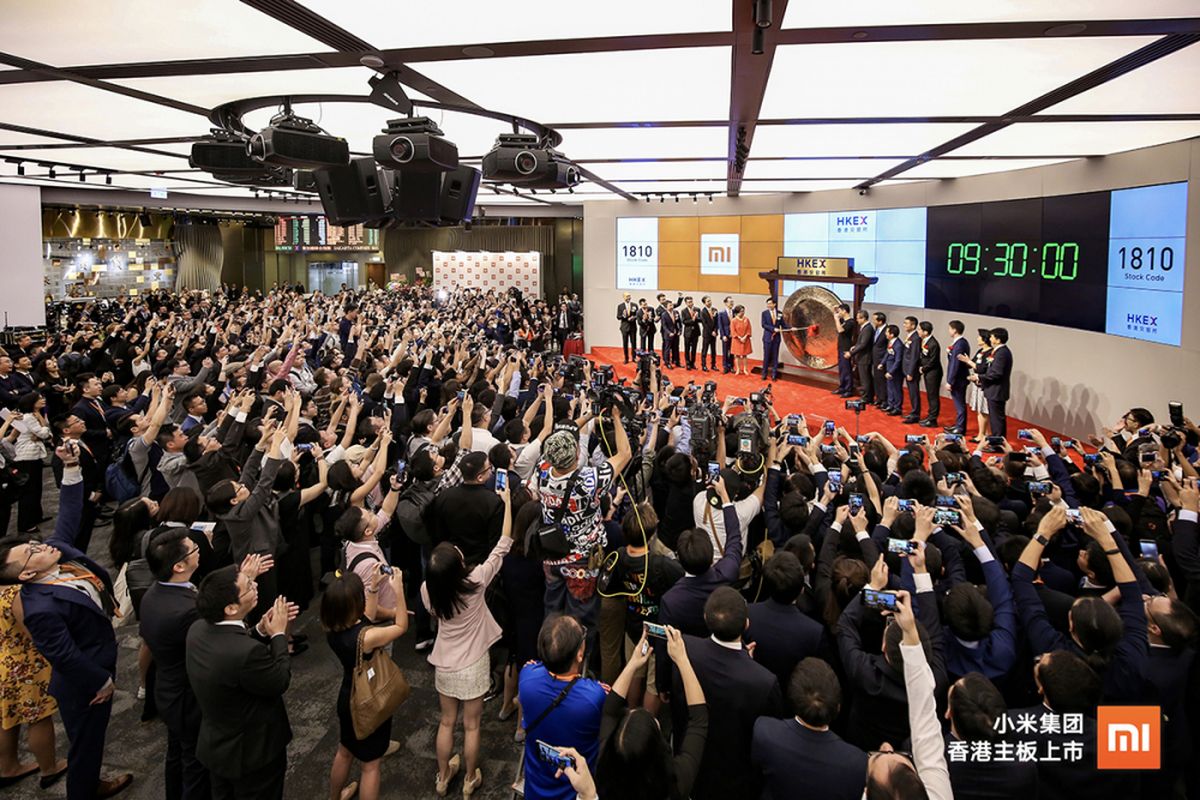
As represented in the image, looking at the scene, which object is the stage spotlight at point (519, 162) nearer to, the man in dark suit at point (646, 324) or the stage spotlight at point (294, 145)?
the stage spotlight at point (294, 145)

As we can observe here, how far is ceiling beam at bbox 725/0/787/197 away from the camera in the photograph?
3.33 m

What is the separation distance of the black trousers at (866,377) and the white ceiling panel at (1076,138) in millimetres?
3326

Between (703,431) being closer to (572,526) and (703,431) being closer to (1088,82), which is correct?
(572,526)

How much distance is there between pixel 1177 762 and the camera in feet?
8.57

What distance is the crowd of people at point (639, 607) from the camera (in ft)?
6.99

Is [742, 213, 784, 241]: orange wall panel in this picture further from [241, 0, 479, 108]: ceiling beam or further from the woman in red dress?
[241, 0, 479, 108]: ceiling beam

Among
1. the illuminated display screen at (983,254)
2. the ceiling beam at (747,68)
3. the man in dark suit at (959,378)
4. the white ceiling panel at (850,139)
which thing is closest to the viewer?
the ceiling beam at (747,68)

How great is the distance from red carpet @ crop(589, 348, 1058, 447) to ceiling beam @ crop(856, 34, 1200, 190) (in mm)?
3209

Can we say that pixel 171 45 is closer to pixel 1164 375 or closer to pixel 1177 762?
pixel 1177 762

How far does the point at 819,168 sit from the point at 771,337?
11.3 feet

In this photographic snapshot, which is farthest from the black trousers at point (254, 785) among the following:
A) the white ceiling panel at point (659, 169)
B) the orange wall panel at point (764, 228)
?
the orange wall panel at point (764, 228)

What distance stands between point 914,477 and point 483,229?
71.5 ft

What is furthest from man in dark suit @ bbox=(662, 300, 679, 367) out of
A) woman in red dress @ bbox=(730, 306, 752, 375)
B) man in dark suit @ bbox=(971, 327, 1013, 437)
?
man in dark suit @ bbox=(971, 327, 1013, 437)

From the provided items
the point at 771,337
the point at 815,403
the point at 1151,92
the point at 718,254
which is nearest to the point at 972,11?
the point at 1151,92
